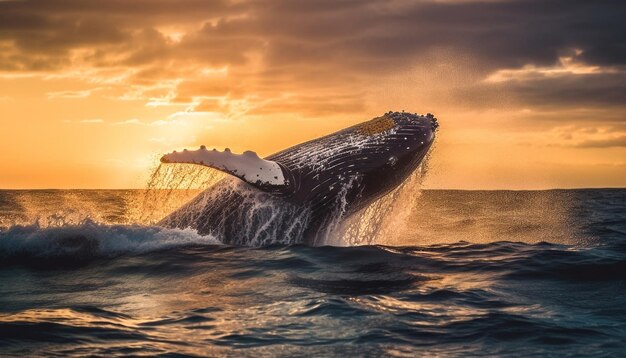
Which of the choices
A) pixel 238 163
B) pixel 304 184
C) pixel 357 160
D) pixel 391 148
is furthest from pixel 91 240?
pixel 391 148

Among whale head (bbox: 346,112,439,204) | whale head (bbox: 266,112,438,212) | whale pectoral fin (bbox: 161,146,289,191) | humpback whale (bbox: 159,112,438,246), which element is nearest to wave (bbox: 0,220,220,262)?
humpback whale (bbox: 159,112,438,246)

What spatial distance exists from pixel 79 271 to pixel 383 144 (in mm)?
4649

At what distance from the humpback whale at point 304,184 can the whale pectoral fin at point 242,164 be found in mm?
13

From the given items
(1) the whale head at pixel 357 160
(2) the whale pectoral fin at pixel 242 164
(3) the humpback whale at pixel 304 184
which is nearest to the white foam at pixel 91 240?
(3) the humpback whale at pixel 304 184

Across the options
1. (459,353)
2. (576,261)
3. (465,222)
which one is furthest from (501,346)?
(465,222)

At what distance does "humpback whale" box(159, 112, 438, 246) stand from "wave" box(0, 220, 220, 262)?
1.00ft

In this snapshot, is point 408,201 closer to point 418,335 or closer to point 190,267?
point 190,267

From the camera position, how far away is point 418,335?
7355 mm

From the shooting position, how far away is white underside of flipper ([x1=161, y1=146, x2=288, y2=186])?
10.1 meters

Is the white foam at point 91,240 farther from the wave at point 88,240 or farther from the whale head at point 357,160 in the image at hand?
the whale head at point 357,160

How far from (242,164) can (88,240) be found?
127 inches

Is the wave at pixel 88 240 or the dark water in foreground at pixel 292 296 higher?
the wave at pixel 88 240

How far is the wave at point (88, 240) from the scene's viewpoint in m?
11.4

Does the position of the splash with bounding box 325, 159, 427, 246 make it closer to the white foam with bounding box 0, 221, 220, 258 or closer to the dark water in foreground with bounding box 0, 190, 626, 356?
the dark water in foreground with bounding box 0, 190, 626, 356
